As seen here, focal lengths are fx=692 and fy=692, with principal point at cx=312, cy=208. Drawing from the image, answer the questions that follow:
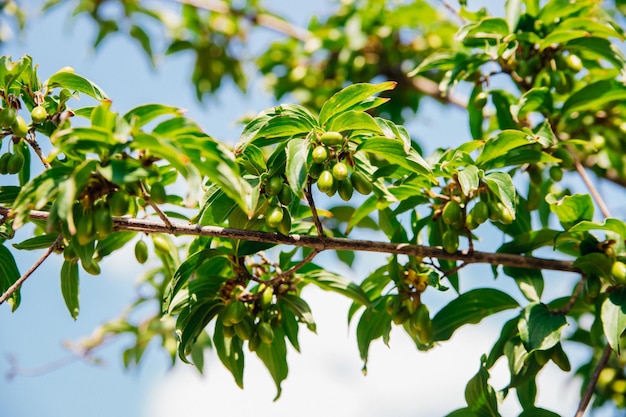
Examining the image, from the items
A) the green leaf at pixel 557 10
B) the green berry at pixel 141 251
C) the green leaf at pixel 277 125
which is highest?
the green leaf at pixel 557 10

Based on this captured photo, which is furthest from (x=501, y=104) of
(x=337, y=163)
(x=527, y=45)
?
(x=337, y=163)

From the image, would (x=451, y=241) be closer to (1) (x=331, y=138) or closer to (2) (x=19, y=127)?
(1) (x=331, y=138)

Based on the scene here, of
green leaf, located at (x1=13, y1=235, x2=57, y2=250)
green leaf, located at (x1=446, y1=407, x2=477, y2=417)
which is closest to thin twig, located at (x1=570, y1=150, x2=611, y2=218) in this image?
green leaf, located at (x1=446, y1=407, x2=477, y2=417)

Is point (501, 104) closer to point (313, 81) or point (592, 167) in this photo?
point (592, 167)

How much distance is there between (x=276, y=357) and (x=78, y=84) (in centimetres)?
91

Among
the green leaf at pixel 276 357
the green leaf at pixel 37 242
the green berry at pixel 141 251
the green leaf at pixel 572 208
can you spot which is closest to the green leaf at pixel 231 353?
the green leaf at pixel 276 357

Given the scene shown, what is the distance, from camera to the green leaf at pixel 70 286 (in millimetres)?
1836

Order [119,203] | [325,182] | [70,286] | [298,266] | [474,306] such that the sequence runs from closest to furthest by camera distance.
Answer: [119,203] < [325,182] < [298,266] < [70,286] < [474,306]

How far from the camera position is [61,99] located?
1.70m

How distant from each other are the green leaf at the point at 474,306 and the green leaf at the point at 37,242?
1.06 metres

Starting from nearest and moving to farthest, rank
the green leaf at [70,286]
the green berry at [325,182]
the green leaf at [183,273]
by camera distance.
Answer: the green berry at [325,182] < the green leaf at [183,273] < the green leaf at [70,286]

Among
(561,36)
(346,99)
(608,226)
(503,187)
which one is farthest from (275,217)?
(561,36)

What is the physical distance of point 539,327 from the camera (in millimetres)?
1757

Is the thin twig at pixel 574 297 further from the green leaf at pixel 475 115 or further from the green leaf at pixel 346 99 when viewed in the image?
the green leaf at pixel 346 99
